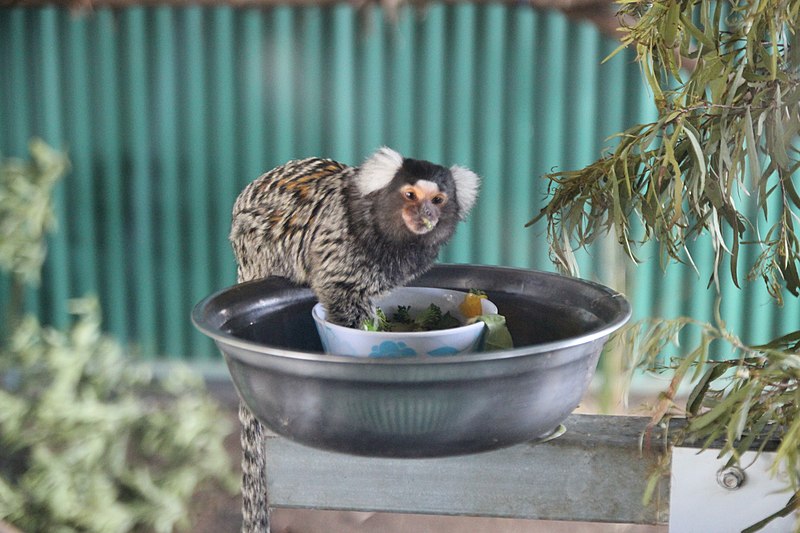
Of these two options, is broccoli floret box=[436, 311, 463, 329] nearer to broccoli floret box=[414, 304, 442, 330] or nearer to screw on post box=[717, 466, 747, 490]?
broccoli floret box=[414, 304, 442, 330]

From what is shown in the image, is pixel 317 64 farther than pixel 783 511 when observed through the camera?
Yes

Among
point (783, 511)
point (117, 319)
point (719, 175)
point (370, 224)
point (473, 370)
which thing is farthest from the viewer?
point (117, 319)

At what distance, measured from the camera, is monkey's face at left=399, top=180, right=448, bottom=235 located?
1.33 metres

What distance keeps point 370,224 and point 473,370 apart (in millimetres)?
618

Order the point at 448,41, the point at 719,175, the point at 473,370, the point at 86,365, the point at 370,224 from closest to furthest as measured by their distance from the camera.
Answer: the point at 473,370 < the point at 719,175 < the point at 370,224 < the point at 86,365 < the point at 448,41

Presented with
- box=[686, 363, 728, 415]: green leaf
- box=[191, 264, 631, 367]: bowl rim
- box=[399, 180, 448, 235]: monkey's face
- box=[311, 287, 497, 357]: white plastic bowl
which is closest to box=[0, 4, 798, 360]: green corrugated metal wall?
box=[399, 180, 448, 235]: monkey's face

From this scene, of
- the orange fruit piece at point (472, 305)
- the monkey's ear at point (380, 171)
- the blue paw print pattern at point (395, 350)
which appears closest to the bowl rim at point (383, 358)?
the blue paw print pattern at point (395, 350)

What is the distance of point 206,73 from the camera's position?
3.27 metres

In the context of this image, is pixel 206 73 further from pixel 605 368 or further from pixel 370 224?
pixel 370 224

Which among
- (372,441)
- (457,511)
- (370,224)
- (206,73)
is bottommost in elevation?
(457,511)

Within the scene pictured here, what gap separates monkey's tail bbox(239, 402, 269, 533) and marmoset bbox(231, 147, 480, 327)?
0.33 m

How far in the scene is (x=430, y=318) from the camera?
3.99 ft

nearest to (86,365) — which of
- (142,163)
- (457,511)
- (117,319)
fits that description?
(117,319)

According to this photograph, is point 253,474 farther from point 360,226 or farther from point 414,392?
point 414,392
